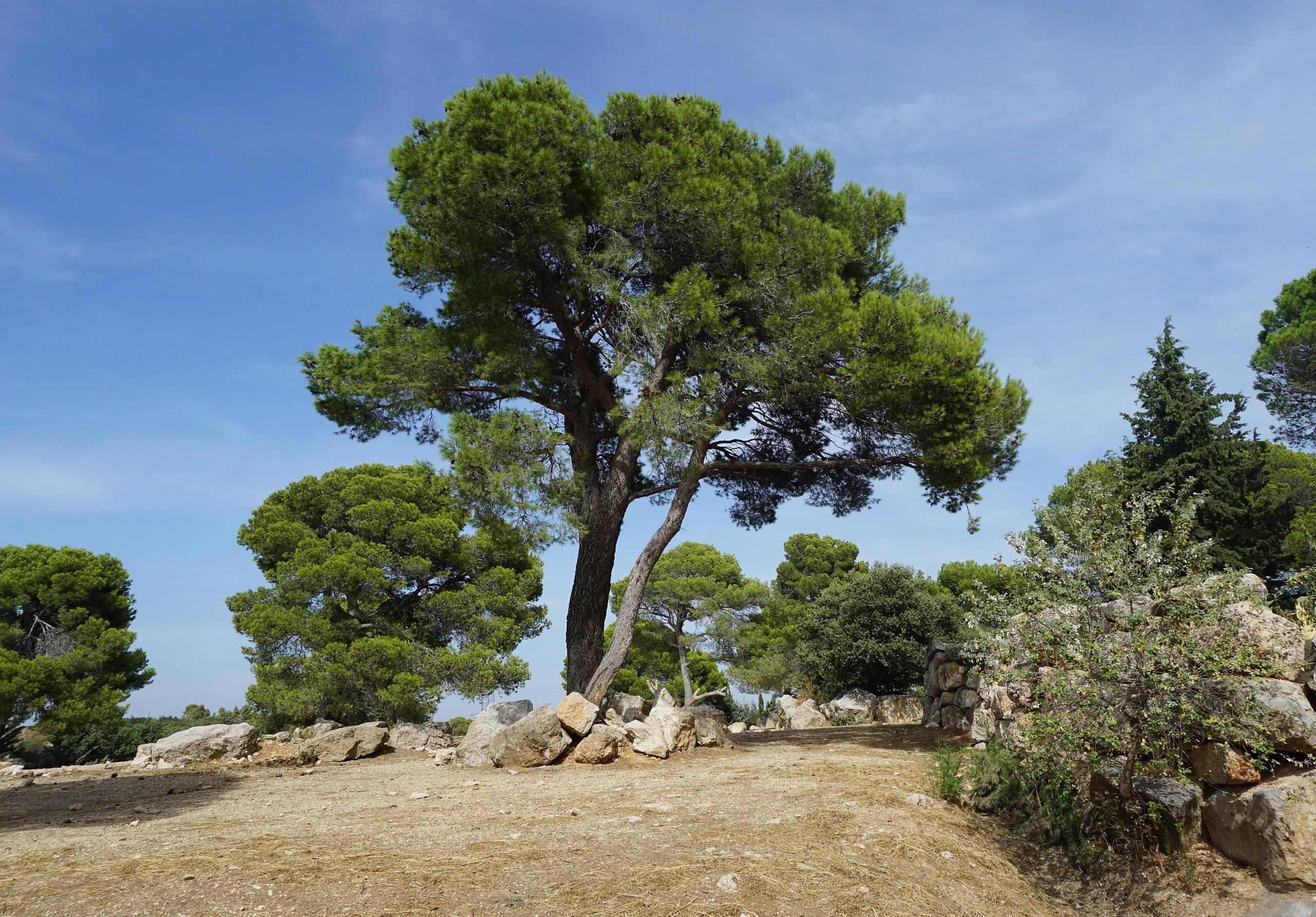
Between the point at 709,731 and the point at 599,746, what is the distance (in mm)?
1741

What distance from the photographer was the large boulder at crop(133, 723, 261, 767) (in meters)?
10.0

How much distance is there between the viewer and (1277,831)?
4.30m

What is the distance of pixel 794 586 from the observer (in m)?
29.1

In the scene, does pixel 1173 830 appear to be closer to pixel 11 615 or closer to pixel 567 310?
pixel 567 310

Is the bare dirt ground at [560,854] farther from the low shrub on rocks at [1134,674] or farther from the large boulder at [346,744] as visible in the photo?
the large boulder at [346,744]

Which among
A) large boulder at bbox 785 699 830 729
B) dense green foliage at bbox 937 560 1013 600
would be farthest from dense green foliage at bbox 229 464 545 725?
dense green foliage at bbox 937 560 1013 600

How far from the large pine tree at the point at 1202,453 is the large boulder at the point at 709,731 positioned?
42.3ft

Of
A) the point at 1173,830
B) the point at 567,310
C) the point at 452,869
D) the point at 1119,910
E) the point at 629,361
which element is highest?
the point at 567,310

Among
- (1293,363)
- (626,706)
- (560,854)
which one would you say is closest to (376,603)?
(626,706)

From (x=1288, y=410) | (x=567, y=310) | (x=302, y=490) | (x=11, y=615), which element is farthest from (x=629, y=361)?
(x=1288, y=410)

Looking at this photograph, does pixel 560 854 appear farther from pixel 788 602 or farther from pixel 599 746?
pixel 788 602

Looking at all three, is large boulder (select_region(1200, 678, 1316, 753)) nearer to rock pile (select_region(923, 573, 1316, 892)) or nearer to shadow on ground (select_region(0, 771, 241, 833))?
rock pile (select_region(923, 573, 1316, 892))

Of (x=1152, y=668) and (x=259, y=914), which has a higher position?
(x=1152, y=668)

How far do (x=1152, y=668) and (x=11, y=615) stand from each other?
78.7 ft
